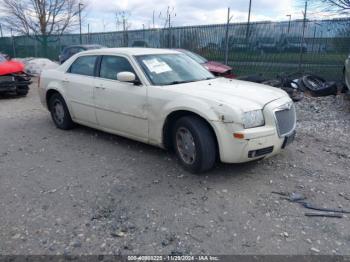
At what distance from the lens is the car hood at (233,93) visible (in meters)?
4.07

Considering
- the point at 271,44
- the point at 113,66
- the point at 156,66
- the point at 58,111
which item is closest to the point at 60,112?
the point at 58,111

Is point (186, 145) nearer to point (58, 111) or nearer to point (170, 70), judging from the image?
point (170, 70)

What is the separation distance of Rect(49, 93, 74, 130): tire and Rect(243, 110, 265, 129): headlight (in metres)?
3.77

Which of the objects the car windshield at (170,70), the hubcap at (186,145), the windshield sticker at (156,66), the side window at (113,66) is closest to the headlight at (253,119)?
the hubcap at (186,145)

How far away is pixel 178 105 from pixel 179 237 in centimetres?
177

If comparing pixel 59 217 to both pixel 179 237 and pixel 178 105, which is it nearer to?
pixel 179 237

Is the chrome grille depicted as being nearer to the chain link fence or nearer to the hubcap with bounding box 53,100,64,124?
the hubcap with bounding box 53,100,64,124

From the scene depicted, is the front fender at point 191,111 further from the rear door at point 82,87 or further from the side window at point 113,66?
the rear door at point 82,87

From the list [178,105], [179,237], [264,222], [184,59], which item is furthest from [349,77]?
[179,237]

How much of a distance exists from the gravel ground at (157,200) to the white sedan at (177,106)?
1.21ft

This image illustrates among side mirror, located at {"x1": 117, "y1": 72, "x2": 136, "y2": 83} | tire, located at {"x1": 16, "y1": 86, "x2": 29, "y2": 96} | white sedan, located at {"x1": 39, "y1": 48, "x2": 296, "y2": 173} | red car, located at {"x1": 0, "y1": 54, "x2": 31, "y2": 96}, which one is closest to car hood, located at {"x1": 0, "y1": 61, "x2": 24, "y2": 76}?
red car, located at {"x1": 0, "y1": 54, "x2": 31, "y2": 96}

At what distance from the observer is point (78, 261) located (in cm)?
283

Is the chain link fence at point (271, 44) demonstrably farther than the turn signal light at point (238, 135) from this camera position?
Yes

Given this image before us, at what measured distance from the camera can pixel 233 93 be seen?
172 inches
